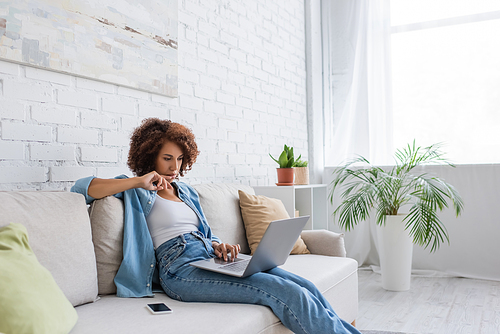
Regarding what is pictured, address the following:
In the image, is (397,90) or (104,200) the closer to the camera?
(104,200)

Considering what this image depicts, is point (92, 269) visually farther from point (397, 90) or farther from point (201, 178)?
point (397, 90)

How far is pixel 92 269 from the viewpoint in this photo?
1491 mm

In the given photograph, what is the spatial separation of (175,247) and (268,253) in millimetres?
404

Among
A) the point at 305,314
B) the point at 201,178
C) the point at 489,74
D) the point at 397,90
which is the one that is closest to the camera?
the point at 305,314

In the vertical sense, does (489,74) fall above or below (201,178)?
above

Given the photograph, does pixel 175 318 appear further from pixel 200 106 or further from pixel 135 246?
pixel 200 106

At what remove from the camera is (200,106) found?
8.54ft

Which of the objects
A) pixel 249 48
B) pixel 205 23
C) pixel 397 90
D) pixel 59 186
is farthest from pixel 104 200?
pixel 397 90

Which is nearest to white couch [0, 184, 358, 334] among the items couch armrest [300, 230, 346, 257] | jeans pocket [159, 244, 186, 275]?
jeans pocket [159, 244, 186, 275]

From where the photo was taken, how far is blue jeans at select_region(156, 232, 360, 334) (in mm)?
1435

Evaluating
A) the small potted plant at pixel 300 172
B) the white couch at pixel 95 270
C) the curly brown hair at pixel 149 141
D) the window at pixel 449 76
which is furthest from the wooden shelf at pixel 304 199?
the white couch at pixel 95 270

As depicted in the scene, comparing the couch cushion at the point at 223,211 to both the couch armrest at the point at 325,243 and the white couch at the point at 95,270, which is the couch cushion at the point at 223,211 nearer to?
the couch armrest at the point at 325,243

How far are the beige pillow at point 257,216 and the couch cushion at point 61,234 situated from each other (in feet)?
3.30

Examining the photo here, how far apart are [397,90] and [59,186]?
3101 mm
